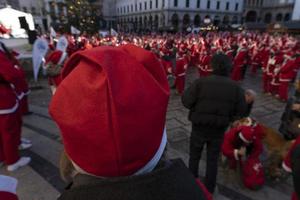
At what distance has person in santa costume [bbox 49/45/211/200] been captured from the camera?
755mm

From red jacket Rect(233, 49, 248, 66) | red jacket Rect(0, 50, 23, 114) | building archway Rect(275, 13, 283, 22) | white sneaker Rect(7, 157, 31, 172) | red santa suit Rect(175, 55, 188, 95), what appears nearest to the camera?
red jacket Rect(0, 50, 23, 114)

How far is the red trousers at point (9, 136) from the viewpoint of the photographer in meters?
3.43

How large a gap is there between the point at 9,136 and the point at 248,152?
3749mm

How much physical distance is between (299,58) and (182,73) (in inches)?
192

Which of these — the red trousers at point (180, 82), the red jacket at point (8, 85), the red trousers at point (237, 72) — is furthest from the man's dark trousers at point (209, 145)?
the red trousers at point (237, 72)

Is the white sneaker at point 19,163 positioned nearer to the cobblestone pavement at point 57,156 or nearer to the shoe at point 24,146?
the cobblestone pavement at point 57,156

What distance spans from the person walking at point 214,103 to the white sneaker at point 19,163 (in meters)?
3.03

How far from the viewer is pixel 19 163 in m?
3.89

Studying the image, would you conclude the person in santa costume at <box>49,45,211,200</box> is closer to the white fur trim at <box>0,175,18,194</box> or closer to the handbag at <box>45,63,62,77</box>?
the white fur trim at <box>0,175,18,194</box>

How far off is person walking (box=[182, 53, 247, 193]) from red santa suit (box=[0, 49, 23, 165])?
2497 mm

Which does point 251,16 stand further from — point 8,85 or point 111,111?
point 111,111

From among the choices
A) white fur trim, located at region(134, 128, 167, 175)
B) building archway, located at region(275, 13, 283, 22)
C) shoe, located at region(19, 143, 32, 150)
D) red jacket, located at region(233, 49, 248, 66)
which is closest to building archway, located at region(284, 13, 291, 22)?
building archway, located at region(275, 13, 283, 22)

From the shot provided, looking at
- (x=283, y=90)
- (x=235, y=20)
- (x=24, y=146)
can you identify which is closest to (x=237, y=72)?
(x=283, y=90)

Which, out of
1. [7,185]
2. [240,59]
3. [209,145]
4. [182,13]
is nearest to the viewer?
[7,185]
